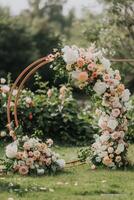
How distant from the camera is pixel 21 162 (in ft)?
30.9

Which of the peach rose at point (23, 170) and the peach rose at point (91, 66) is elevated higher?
the peach rose at point (91, 66)

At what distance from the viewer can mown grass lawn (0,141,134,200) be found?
7691 mm

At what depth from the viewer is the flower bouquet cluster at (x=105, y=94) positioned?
9594 millimetres

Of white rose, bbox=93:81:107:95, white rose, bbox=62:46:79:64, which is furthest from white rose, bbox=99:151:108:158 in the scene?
white rose, bbox=62:46:79:64

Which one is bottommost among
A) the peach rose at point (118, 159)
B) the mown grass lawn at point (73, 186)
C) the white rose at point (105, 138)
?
the mown grass lawn at point (73, 186)

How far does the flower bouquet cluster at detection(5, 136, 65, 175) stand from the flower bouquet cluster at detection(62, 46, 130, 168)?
2.56ft

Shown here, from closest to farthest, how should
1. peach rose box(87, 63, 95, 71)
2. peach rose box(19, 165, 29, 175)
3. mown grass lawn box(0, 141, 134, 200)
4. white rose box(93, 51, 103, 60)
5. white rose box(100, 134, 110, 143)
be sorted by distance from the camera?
mown grass lawn box(0, 141, 134, 200)
peach rose box(19, 165, 29, 175)
peach rose box(87, 63, 95, 71)
white rose box(93, 51, 103, 60)
white rose box(100, 134, 110, 143)

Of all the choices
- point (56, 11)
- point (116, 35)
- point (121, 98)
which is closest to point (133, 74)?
point (116, 35)

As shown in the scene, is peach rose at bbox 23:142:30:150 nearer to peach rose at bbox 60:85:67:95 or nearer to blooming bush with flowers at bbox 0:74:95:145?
blooming bush with flowers at bbox 0:74:95:145

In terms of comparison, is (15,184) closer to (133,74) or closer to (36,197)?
(36,197)

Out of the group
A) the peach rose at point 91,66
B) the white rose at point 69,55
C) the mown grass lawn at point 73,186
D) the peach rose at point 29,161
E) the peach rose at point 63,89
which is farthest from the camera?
the peach rose at point 63,89

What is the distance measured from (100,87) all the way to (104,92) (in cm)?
14

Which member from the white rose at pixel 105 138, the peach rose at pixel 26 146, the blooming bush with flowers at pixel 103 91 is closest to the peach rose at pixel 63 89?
the blooming bush with flowers at pixel 103 91

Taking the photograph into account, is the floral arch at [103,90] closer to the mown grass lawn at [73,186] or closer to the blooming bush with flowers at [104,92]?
the blooming bush with flowers at [104,92]
